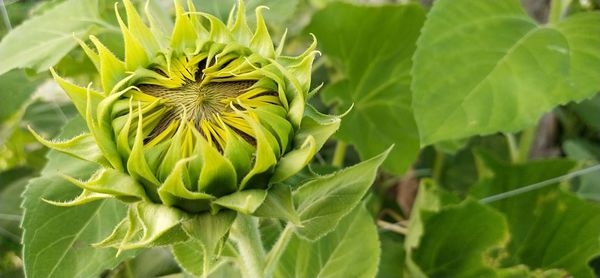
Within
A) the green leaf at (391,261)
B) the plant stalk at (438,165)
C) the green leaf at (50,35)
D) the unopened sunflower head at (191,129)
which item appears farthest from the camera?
the plant stalk at (438,165)

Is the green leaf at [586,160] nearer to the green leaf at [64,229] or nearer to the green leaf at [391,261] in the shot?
the green leaf at [391,261]

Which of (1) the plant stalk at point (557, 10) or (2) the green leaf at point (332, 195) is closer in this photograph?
(2) the green leaf at point (332, 195)

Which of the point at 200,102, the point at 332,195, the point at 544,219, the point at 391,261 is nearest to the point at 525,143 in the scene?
the point at 544,219

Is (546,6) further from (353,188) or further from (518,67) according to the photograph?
(353,188)

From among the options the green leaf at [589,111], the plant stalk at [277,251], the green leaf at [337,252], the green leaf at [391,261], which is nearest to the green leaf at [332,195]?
the plant stalk at [277,251]

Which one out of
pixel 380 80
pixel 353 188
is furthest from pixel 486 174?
pixel 353 188

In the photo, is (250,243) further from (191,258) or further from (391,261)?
(391,261)
